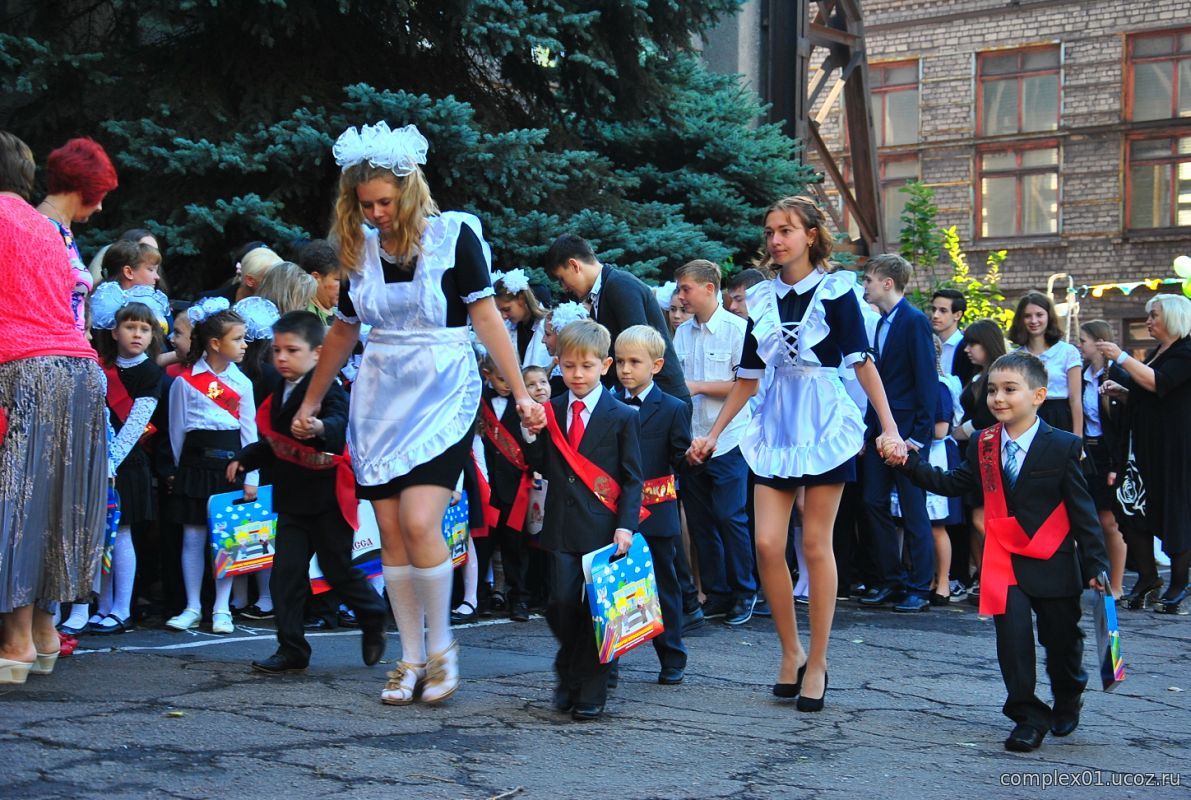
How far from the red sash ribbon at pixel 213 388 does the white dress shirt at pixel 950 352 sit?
539 cm

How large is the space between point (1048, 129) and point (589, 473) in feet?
87.2

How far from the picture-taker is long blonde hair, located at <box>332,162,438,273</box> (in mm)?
5336

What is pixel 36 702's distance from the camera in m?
5.05

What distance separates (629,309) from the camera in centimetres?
750

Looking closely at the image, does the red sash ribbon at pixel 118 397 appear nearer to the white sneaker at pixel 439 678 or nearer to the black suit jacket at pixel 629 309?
the black suit jacket at pixel 629 309

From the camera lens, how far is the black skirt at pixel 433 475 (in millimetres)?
5293

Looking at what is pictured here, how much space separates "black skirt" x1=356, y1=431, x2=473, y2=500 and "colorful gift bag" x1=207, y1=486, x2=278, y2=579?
1921 mm

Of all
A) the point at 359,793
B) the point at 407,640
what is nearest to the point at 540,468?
the point at 407,640

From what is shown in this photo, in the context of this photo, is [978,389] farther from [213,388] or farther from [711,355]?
[213,388]

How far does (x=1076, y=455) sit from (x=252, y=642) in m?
3.91

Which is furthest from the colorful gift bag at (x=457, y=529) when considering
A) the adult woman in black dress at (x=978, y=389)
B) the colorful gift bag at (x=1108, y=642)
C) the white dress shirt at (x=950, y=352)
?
the white dress shirt at (x=950, y=352)

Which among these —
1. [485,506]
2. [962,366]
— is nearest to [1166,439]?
[962,366]

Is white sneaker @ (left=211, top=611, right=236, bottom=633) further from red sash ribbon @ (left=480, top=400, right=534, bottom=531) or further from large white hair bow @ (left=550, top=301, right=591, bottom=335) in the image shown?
large white hair bow @ (left=550, top=301, right=591, bottom=335)

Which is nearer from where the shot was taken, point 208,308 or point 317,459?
point 317,459
